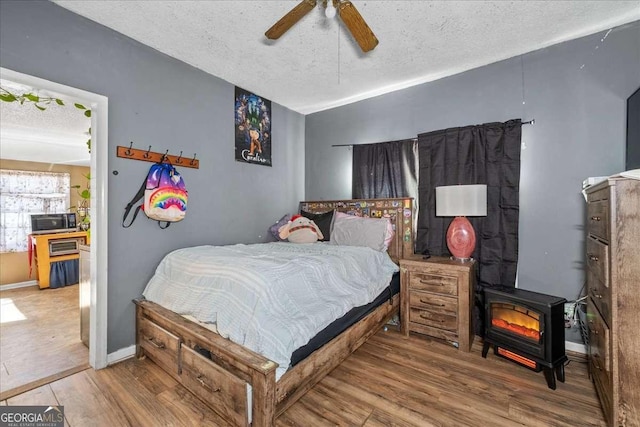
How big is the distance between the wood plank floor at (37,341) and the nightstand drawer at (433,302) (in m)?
2.69

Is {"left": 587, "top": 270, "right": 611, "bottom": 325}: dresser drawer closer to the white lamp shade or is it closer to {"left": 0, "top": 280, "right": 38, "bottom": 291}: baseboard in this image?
the white lamp shade

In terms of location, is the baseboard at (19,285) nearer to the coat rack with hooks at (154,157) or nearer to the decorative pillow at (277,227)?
the coat rack with hooks at (154,157)

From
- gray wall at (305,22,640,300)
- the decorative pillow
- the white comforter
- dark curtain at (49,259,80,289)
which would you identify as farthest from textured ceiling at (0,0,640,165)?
dark curtain at (49,259,80,289)

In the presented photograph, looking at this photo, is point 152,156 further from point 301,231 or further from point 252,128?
point 301,231

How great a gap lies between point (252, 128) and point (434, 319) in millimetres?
2797

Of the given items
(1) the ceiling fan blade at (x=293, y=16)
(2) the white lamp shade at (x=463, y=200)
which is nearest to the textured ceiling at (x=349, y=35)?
(1) the ceiling fan blade at (x=293, y=16)

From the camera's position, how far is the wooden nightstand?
87.3 inches

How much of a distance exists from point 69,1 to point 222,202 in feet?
5.94

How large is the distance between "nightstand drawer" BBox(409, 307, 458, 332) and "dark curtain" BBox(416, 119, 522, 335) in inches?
16.9

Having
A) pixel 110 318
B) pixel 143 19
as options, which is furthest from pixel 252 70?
pixel 110 318

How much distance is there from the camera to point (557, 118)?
2.27 metres

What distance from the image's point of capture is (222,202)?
113 inches

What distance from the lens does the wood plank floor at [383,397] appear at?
4.83ft

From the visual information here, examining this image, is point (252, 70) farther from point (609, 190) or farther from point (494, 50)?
point (609, 190)
